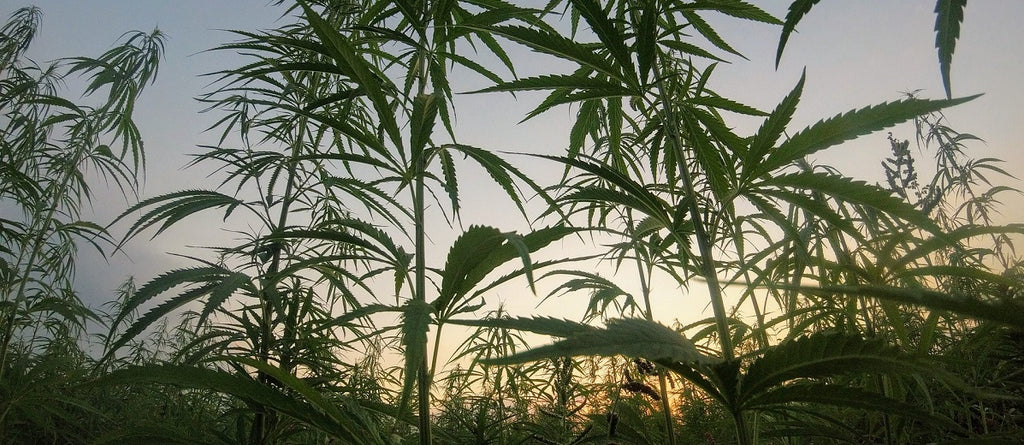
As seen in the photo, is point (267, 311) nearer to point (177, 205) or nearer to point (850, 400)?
point (177, 205)

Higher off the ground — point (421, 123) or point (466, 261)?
point (421, 123)

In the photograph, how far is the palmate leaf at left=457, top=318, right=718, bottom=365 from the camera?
1.41 feet

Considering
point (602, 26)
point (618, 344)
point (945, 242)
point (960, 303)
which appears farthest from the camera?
point (602, 26)

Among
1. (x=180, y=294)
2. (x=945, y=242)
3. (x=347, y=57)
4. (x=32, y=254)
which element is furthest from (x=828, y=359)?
(x=32, y=254)

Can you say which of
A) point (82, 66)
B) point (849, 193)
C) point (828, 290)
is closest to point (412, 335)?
point (828, 290)

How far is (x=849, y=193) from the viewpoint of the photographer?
2.09 feet

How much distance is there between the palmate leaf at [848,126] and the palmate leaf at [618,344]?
0.28 m

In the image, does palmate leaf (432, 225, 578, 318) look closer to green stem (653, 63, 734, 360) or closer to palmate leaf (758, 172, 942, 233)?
green stem (653, 63, 734, 360)

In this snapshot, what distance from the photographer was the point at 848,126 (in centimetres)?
62

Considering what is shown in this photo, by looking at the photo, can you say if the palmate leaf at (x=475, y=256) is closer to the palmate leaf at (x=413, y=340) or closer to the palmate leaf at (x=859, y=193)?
the palmate leaf at (x=413, y=340)

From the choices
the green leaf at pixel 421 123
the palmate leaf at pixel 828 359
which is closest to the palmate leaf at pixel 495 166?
the green leaf at pixel 421 123

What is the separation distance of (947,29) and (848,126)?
22 cm

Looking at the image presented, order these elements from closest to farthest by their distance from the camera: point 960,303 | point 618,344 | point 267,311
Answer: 1. point 960,303
2. point 618,344
3. point 267,311

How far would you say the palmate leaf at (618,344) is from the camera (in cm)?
43
